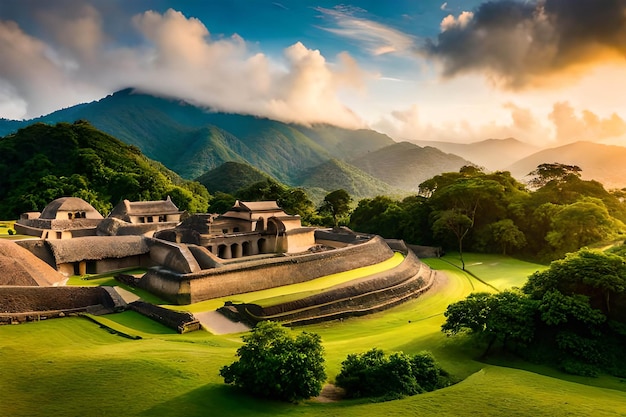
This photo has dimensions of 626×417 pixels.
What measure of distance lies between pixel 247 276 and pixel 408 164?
422ft

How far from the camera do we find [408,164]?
14488 cm

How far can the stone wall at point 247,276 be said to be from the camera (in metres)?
21.0

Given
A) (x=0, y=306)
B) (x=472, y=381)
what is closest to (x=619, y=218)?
(x=472, y=381)

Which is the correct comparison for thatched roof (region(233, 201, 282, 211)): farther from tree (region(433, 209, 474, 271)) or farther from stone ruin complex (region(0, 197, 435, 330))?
tree (region(433, 209, 474, 271))

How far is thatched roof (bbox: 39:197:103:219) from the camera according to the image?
34688 millimetres

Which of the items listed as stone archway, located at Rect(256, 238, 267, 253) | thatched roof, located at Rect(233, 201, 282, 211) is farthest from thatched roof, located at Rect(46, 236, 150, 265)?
thatched roof, located at Rect(233, 201, 282, 211)

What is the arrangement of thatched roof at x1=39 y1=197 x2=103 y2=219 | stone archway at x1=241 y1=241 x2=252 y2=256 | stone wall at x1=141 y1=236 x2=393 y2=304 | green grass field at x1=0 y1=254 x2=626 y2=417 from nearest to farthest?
green grass field at x1=0 y1=254 x2=626 y2=417 → stone wall at x1=141 y1=236 x2=393 y2=304 → stone archway at x1=241 y1=241 x2=252 y2=256 → thatched roof at x1=39 y1=197 x2=103 y2=219

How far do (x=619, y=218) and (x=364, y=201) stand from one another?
85.0ft

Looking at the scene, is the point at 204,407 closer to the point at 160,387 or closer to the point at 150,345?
the point at 160,387

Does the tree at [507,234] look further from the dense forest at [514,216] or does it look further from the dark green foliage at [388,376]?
the dark green foliage at [388,376]

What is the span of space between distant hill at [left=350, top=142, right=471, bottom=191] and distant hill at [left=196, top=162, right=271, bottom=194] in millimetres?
60224

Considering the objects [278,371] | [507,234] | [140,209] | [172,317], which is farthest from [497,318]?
[140,209]

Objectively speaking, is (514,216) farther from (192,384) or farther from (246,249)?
(192,384)

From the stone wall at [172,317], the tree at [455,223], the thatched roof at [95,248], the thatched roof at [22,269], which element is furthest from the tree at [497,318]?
the tree at [455,223]
